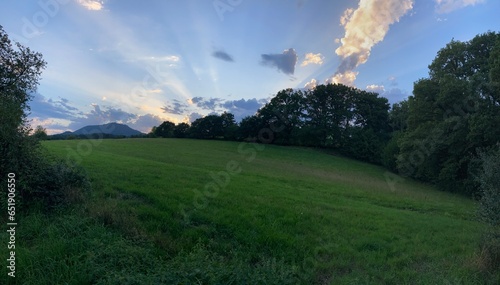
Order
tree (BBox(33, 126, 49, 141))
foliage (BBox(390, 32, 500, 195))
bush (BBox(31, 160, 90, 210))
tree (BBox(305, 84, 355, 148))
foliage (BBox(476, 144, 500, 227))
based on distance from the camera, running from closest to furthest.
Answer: bush (BBox(31, 160, 90, 210)) < foliage (BBox(476, 144, 500, 227)) < tree (BBox(33, 126, 49, 141)) < foliage (BBox(390, 32, 500, 195)) < tree (BBox(305, 84, 355, 148))

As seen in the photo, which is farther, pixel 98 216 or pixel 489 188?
pixel 489 188

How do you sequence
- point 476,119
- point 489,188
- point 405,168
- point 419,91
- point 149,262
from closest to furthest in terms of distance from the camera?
point 149,262, point 489,188, point 476,119, point 419,91, point 405,168

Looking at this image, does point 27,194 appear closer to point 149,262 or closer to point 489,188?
point 149,262

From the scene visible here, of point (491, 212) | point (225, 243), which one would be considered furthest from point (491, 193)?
point (225, 243)

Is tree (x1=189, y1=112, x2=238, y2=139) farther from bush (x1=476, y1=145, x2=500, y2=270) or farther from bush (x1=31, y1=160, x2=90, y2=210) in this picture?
bush (x1=476, y1=145, x2=500, y2=270)

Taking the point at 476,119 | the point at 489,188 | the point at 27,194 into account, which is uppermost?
the point at 476,119

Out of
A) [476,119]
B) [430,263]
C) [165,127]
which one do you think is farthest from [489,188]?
[165,127]

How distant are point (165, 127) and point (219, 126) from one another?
18743mm

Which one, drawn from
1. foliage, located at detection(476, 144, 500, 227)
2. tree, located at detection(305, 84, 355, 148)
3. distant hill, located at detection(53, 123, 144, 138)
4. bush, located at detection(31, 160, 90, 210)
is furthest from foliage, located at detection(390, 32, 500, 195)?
distant hill, located at detection(53, 123, 144, 138)

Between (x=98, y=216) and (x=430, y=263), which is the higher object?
(x=98, y=216)

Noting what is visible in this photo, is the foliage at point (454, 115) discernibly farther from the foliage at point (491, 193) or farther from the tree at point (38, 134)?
the tree at point (38, 134)

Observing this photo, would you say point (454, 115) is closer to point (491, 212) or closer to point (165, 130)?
point (491, 212)

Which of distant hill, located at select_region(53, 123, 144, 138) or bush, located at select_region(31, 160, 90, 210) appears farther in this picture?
distant hill, located at select_region(53, 123, 144, 138)

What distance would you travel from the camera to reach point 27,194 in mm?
8594
